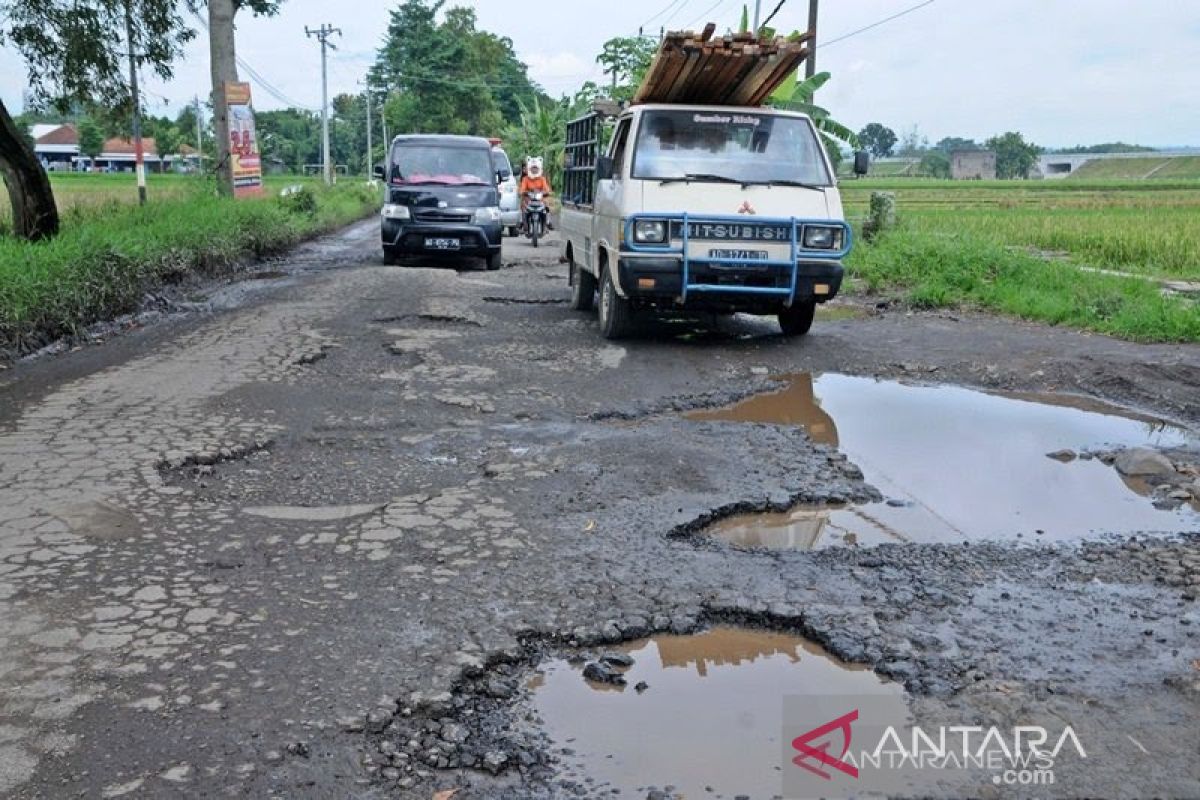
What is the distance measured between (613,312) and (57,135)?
3763 inches

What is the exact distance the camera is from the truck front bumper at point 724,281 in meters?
7.40

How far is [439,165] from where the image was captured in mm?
14047

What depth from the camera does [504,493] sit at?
14.5ft

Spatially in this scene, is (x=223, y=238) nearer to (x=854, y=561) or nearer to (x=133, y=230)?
(x=133, y=230)

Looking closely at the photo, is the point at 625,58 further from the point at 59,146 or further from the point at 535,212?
the point at 59,146

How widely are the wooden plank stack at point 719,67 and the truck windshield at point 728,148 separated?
31 centimetres

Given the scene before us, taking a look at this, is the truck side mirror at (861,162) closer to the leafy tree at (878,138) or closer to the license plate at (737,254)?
the license plate at (737,254)

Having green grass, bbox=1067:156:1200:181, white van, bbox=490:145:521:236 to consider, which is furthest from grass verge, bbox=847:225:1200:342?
green grass, bbox=1067:156:1200:181

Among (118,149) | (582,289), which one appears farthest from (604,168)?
(118,149)

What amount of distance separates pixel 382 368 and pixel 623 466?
9.34 ft

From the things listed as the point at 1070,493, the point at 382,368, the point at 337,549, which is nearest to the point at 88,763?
the point at 337,549

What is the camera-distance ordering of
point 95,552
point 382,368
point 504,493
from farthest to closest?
point 382,368 < point 504,493 < point 95,552

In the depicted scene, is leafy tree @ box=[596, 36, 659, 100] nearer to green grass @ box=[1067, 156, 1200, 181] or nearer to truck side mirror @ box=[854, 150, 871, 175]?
truck side mirror @ box=[854, 150, 871, 175]

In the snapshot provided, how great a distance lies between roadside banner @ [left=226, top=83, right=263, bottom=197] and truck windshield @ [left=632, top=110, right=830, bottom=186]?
40.8ft
